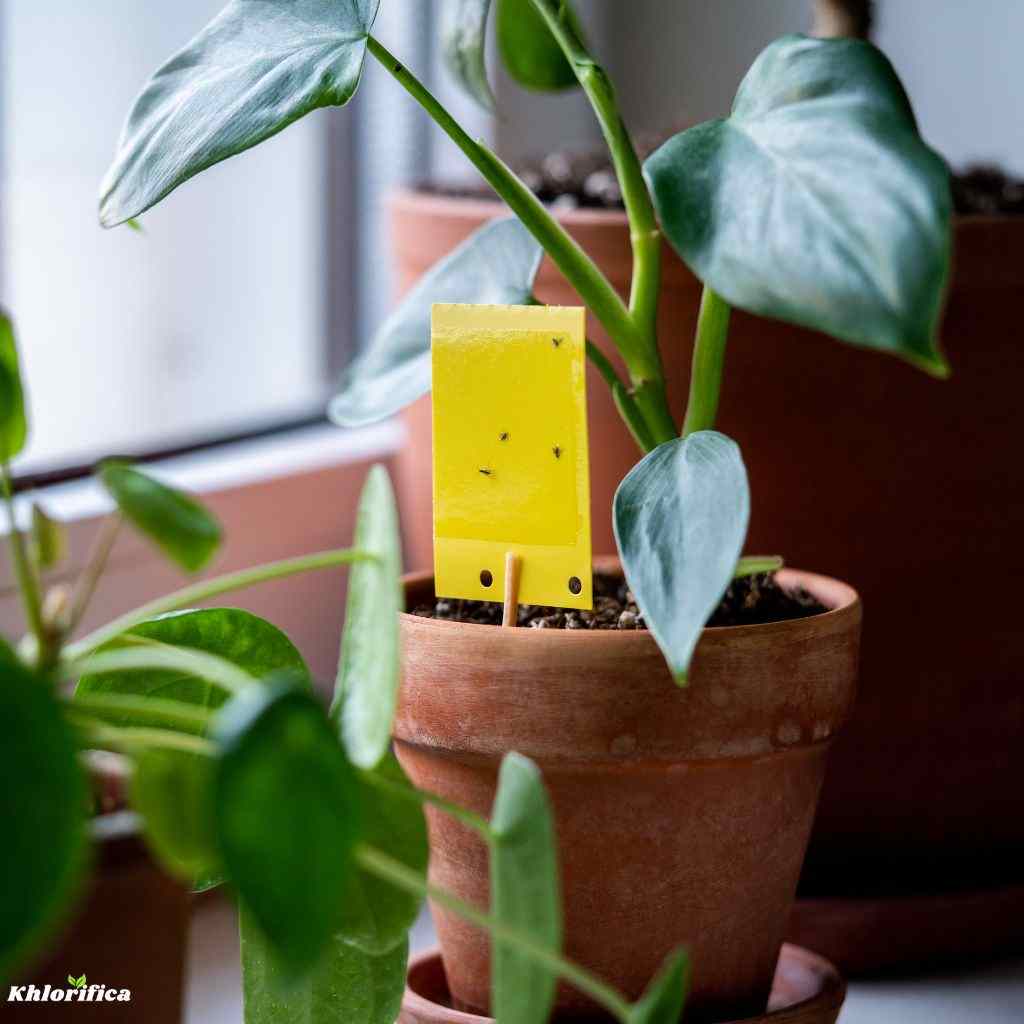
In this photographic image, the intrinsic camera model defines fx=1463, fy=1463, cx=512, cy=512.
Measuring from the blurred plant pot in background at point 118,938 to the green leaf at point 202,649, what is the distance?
117mm

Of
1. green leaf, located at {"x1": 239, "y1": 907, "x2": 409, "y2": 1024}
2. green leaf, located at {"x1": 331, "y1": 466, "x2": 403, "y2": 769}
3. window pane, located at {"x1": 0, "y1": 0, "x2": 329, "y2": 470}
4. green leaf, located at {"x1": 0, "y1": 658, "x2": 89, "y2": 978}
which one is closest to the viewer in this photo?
green leaf, located at {"x1": 0, "y1": 658, "x2": 89, "y2": 978}

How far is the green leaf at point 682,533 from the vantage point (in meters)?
0.50

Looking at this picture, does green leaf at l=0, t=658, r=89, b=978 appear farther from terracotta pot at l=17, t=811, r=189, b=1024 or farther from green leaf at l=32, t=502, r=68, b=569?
terracotta pot at l=17, t=811, r=189, b=1024

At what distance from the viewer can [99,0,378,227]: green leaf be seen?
59 centimetres

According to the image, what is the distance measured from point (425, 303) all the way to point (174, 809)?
45 centimetres

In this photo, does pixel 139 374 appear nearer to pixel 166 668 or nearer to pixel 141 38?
pixel 141 38

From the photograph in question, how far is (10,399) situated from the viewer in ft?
1.50

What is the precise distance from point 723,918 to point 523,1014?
233mm

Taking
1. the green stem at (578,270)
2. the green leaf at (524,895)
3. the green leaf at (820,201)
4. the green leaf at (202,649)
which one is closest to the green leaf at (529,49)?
the green stem at (578,270)

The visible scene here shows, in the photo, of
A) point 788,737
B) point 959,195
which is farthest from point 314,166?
point 788,737

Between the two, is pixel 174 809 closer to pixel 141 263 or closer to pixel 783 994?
pixel 783 994

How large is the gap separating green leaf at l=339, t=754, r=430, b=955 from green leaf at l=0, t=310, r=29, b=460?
17cm

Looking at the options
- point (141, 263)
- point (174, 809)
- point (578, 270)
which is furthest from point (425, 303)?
point (141, 263)

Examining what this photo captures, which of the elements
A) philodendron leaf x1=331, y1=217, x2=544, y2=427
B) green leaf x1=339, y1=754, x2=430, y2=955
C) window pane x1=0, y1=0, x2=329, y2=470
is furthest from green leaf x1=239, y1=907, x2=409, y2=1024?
window pane x1=0, y1=0, x2=329, y2=470
